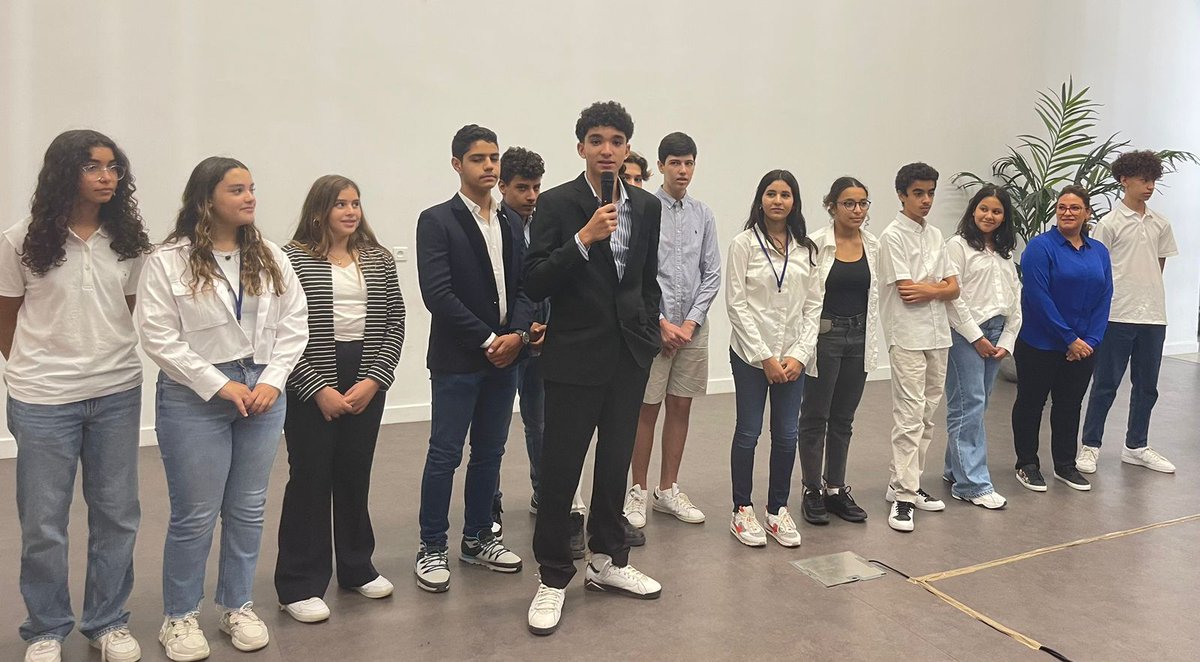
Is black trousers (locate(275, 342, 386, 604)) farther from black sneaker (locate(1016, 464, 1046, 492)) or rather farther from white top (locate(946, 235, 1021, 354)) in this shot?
black sneaker (locate(1016, 464, 1046, 492))

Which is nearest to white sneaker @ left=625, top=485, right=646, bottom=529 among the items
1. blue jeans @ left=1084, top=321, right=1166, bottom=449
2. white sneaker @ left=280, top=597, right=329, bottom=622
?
white sneaker @ left=280, top=597, right=329, bottom=622

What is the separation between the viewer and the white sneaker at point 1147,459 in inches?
173

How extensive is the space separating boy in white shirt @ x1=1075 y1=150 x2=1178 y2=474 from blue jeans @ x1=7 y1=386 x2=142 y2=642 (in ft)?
14.5

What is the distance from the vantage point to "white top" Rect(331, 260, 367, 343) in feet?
8.48

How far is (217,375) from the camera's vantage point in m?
2.22

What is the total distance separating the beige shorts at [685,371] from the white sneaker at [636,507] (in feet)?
1.29

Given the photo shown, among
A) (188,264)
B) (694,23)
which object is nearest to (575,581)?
(188,264)

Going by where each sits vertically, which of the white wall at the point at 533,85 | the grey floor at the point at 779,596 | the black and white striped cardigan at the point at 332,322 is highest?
the white wall at the point at 533,85

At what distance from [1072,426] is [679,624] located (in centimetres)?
267

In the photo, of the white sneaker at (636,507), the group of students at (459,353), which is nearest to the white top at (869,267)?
the group of students at (459,353)

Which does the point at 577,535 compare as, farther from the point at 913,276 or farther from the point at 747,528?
the point at 913,276

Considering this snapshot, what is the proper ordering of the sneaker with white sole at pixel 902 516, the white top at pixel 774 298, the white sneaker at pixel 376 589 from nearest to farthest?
the white sneaker at pixel 376 589 < the white top at pixel 774 298 < the sneaker with white sole at pixel 902 516

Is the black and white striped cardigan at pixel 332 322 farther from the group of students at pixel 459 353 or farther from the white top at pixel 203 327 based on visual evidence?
the white top at pixel 203 327

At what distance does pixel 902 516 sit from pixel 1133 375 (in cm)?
202
